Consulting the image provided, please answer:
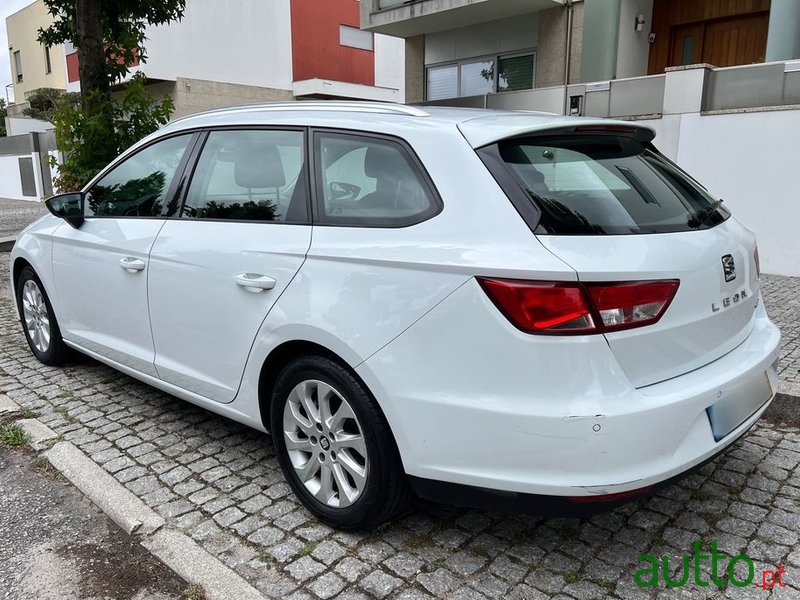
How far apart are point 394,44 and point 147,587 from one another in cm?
2845

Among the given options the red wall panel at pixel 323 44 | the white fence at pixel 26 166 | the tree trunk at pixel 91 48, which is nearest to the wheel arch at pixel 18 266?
the tree trunk at pixel 91 48

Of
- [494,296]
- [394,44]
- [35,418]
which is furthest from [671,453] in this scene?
[394,44]

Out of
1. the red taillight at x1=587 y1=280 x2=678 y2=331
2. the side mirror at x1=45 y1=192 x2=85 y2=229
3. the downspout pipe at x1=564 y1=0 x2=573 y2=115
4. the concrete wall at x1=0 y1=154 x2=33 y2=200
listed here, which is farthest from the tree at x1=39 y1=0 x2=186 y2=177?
the concrete wall at x1=0 y1=154 x2=33 y2=200

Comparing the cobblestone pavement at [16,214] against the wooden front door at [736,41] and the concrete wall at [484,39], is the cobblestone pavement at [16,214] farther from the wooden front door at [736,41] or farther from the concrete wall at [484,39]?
the wooden front door at [736,41]

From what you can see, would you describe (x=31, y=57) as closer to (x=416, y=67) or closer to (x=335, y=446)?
(x=416, y=67)

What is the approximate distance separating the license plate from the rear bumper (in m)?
0.03

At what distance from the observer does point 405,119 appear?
8.73 feet

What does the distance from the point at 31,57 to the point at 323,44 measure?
1984 cm

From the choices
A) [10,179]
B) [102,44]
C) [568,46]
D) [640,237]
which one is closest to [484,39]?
[568,46]

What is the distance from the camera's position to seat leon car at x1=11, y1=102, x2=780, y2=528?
212 centimetres

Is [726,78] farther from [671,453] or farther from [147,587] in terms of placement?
[147,587]

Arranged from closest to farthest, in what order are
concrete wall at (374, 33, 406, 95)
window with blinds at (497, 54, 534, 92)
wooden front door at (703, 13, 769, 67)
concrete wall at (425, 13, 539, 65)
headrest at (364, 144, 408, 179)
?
headrest at (364, 144, 408, 179)
wooden front door at (703, 13, 769, 67)
concrete wall at (425, 13, 539, 65)
window with blinds at (497, 54, 534, 92)
concrete wall at (374, 33, 406, 95)

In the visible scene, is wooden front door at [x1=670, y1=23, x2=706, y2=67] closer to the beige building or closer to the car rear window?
the car rear window

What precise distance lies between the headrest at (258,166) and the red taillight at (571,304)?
1366mm
